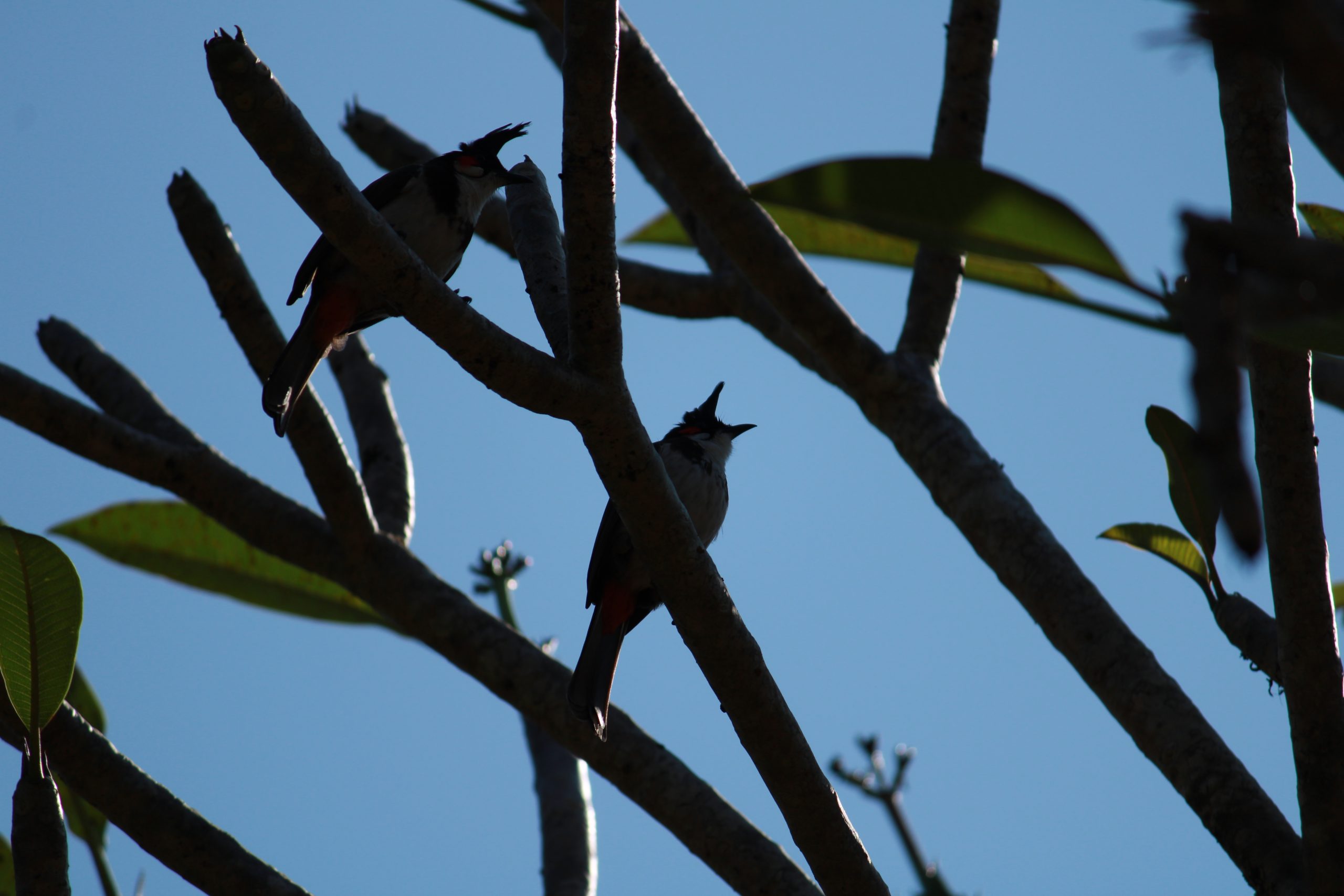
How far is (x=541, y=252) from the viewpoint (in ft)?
9.42

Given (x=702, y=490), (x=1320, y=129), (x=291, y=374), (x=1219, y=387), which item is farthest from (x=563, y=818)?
(x=1219, y=387)

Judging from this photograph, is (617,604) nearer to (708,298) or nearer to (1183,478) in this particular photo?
(708,298)

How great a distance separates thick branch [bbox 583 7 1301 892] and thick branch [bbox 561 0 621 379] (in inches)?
47.8

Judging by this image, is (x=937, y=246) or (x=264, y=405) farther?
(x=264, y=405)

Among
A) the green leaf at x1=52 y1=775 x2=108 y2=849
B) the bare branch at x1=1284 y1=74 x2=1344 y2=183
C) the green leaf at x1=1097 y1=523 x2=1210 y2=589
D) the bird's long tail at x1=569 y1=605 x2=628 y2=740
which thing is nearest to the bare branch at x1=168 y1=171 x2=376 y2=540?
the bird's long tail at x1=569 y1=605 x2=628 y2=740

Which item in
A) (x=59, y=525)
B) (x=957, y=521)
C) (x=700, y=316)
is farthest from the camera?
(x=700, y=316)

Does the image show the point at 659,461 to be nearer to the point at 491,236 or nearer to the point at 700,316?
the point at 700,316

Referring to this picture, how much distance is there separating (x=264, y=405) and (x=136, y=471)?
0.53 meters

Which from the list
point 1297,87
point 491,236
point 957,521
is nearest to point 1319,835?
point 957,521

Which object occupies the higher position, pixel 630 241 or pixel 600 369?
pixel 630 241

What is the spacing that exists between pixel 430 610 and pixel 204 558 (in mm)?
1166

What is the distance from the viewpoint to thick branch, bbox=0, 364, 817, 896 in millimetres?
2959

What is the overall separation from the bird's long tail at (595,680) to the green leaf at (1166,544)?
1.47m

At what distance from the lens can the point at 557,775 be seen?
169 inches
